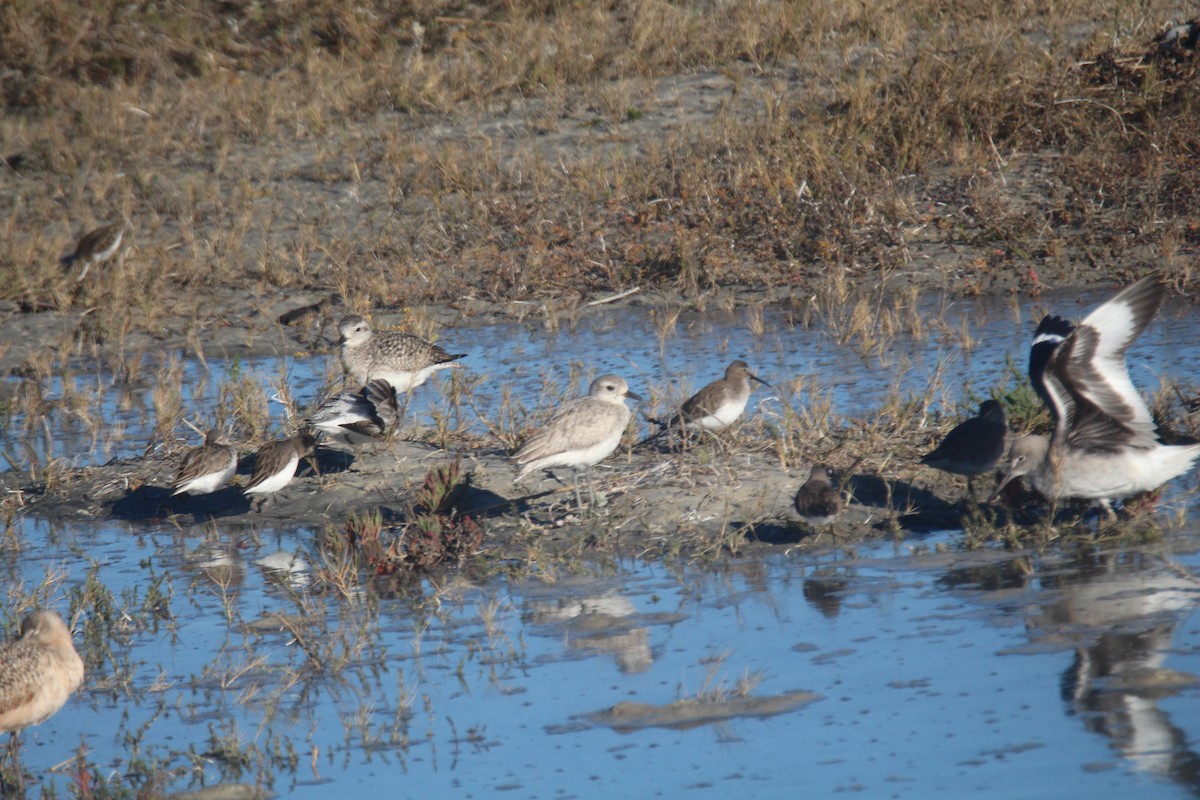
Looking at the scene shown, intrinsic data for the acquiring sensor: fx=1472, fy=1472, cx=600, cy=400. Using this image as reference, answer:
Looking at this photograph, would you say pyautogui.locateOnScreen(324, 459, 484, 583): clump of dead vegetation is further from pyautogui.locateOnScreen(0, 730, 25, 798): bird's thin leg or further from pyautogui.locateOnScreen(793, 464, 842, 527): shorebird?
pyautogui.locateOnScreen(0, 730, 25, 798): bird's thin leg

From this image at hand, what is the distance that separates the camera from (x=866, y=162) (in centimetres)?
1603

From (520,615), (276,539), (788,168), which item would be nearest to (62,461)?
(276,539)

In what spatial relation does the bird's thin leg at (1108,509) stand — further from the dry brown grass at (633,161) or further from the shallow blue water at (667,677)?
the dry brown grass at (633,161)

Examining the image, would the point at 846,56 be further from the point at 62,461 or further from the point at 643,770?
the point at 643,770

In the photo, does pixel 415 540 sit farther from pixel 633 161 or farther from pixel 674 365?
pixel 633 161

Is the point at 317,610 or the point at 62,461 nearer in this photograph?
the point at 317,610

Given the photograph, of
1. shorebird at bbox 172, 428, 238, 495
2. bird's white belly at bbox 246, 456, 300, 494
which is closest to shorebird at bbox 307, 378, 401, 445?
bird's white belly at bbox 246, 456, 300, 494

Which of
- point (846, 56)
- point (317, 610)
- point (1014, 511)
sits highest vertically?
point (846, 56)

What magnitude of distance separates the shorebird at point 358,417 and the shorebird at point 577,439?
1.56 metres

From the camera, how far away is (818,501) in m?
8.35

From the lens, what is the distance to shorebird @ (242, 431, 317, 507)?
1015 cm

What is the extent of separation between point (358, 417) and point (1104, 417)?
17.0 feet

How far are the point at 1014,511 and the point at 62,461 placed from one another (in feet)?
23.5

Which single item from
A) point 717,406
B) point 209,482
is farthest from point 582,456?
point 209,482
